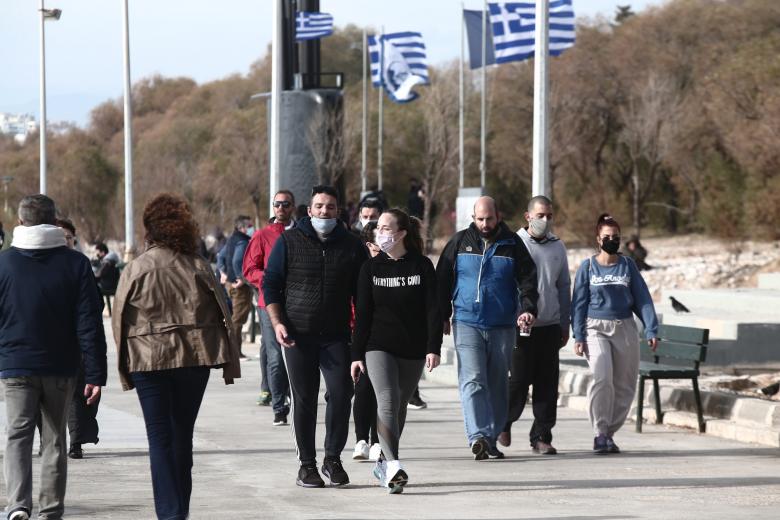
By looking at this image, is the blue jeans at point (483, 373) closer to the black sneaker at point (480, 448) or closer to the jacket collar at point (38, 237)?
the black sneaker at point (480, 448)

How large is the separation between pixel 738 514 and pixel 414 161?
72.5 m

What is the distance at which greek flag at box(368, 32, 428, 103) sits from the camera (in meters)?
46.7

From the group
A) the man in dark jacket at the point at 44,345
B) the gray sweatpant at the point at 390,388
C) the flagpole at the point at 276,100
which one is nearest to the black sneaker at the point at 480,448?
the gray sweatpant at the point at 390,388

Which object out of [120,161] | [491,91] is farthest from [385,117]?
[120,161]

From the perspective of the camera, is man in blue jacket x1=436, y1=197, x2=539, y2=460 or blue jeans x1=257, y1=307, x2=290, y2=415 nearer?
man in blue jacket x1=436, y1=197, x2=539, y2=460

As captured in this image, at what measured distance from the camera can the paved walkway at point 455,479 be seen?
8.62m

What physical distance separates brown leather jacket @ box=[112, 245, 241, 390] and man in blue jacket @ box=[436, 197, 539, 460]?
3089mm

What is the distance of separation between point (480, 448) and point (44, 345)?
3854 mm

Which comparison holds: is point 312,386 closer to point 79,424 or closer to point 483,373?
point 483,373

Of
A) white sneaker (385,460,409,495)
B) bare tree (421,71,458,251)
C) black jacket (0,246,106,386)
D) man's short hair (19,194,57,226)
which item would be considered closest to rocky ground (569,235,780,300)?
bare tree (421,71,458,251)

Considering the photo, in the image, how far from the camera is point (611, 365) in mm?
11547

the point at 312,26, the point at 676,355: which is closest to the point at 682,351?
the point at 676,355

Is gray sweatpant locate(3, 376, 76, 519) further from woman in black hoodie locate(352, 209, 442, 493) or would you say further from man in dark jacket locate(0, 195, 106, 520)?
woman in black hoodie locate(352, 209, 442, 493)

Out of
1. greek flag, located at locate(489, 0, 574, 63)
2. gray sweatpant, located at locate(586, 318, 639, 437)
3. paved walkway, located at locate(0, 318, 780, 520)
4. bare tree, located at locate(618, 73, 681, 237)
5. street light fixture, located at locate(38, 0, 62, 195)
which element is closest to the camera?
paved walkway, located at locate(0, 318, 780, 520)
